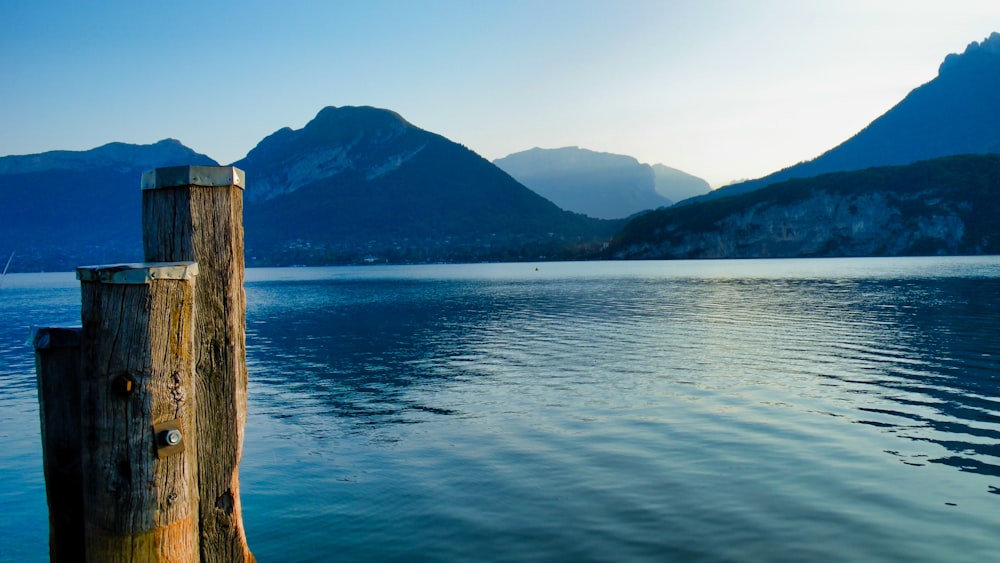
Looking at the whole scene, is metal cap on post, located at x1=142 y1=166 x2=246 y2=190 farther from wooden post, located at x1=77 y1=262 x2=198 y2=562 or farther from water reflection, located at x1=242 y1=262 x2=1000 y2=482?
water reflection, located at x1=242 y1=262 x2=1000 y2=482

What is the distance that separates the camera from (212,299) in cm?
583

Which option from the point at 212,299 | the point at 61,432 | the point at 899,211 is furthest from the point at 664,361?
the point at 899,211

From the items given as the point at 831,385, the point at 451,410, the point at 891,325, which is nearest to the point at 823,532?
the point at 451,410

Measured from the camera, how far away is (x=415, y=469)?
516 inches

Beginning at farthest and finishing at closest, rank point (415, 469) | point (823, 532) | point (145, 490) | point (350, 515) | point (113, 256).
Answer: point (113, 256), point (415, 469), point (350, 515), point (823, 532), point (145, 490)

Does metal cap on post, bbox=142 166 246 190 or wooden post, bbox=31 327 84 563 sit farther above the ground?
metal cap on post, bbox=142 166 246 190

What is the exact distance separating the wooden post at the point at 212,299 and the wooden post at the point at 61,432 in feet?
3.24

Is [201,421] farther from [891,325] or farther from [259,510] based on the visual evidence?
[891,325]

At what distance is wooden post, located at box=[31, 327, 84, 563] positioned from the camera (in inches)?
208

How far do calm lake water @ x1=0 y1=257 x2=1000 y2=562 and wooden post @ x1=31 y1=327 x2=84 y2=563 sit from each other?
4054 millimetres

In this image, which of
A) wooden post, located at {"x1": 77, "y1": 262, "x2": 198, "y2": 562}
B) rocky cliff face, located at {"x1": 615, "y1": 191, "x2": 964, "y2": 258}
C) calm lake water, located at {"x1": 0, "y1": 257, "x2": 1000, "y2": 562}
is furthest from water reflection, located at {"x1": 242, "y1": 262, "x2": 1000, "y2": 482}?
rocky cliff face, located at {"x1": 615, "y1": 191, "x2": 964, "y2": 258}

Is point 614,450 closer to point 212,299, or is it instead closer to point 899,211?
point 212,299

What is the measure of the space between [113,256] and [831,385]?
221 meters

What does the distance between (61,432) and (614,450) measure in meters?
10.9
